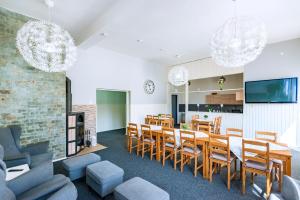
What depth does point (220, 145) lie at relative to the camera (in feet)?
8.11

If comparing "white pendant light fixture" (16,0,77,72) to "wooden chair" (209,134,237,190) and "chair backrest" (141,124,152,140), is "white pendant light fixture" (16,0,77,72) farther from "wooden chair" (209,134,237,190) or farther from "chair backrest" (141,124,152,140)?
"wooden chair" (209,134,237,190)

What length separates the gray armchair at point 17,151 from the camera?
85.1 inches

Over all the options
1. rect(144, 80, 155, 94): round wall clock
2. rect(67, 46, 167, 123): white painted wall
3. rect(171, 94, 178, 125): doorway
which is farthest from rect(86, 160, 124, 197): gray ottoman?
rect(171, 94, 178, 125): doorway

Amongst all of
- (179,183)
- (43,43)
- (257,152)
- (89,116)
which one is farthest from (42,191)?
(89,116)

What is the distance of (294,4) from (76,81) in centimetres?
567

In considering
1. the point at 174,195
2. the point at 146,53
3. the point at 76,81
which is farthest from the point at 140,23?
the point at 174,195

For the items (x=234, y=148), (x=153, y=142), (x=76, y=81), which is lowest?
(x=153, y=142)

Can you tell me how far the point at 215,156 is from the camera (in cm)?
260

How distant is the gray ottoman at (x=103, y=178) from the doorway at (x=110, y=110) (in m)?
3.97

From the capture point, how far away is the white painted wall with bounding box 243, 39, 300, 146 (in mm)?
4379

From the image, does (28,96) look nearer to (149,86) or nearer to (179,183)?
(179,183)

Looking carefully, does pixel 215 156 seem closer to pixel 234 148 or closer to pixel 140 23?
pixel 234 148

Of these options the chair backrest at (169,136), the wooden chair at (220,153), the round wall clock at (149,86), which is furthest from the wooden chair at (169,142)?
the round wall clock at (149,86)

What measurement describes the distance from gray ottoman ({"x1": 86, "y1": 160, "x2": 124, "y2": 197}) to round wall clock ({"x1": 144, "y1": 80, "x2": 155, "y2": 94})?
15.9ft
